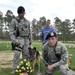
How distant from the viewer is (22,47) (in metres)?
8.58

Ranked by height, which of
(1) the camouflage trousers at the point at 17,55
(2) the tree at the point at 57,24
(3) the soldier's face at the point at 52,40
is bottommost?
(1) the camouflage trousers at the point at 17,55

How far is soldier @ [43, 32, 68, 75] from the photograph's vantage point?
5508 mm

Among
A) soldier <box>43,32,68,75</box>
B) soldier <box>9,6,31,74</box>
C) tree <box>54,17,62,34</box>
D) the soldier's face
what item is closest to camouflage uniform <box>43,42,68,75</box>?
soldier <box>43,32,68,75</box>

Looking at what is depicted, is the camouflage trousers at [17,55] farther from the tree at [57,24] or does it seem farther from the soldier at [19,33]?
the tree at [57,24]

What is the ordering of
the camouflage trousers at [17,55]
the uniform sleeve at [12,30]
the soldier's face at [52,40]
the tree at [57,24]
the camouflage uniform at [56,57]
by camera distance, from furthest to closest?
the tree at [57,24] < the camouflage trousers at [17,55] < the uniform sleeve at [12,30] < the camouflage uniform at [56,57] < the soldier's face at [52,40]

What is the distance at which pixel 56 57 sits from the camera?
5.77 m

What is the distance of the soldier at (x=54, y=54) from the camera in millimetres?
5508

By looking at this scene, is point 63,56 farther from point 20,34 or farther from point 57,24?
point 57,24

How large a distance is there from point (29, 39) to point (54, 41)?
332cm

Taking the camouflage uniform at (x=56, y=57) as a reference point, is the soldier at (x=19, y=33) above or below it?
above

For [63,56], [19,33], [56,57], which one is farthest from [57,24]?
[63,56]

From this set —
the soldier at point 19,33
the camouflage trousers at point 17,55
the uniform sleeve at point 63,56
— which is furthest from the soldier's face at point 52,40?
the camouflage trousers at point 17,55

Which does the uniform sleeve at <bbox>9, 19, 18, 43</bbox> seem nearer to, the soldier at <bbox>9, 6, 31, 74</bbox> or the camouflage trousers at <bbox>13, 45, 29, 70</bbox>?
the soldier at <bbox>9, 6, 31, 74</bbox>

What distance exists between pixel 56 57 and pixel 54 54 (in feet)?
0.31
